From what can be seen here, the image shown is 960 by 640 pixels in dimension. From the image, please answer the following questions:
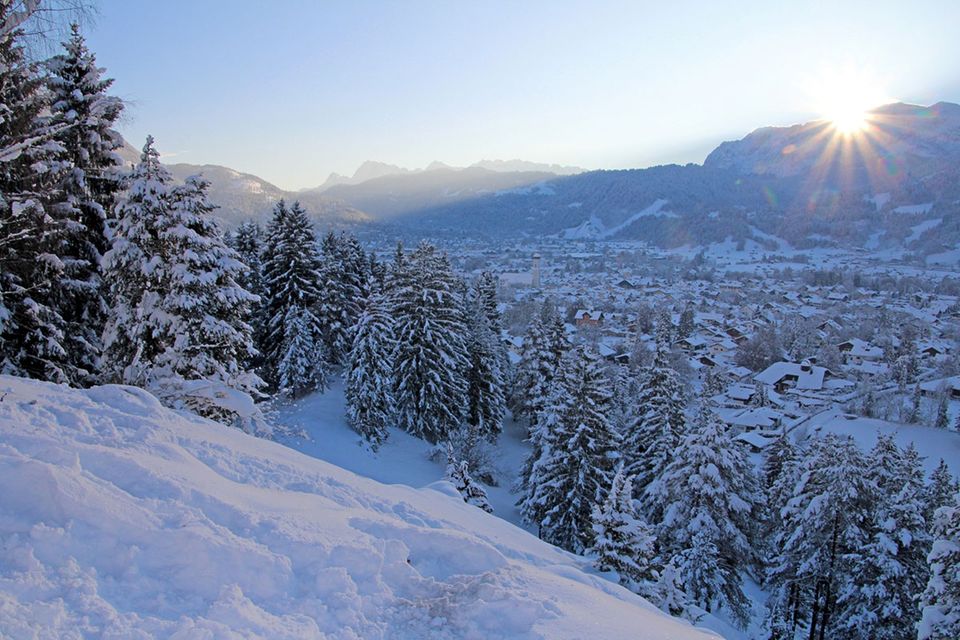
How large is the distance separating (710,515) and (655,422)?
22.0 ft

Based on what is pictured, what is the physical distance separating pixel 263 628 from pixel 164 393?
360 inches

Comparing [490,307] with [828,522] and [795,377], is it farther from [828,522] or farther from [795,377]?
[795,377]

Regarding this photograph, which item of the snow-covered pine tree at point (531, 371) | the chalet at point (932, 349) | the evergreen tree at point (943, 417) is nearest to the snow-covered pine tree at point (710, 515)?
the snow-covered pine tree at point (531, 371)

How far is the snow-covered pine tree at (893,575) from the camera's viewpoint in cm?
1722

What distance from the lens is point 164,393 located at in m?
11.5

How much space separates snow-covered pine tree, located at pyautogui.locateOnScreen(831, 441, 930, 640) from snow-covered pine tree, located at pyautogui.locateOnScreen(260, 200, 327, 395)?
83.8ft

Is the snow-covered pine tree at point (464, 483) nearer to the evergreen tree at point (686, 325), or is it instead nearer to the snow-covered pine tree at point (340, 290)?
the snow-covered pine tree at point (340, 290)

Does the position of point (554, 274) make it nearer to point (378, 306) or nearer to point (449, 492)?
point (378, 306)

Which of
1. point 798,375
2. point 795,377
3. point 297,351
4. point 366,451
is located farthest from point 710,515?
point 795,377

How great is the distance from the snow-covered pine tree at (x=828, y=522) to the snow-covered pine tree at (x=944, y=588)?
6.66 metres

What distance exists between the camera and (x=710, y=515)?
19078 mm

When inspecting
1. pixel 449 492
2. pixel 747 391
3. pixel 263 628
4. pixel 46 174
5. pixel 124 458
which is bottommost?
pixel 747 391

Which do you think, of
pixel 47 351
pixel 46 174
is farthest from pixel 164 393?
pixel 46 174

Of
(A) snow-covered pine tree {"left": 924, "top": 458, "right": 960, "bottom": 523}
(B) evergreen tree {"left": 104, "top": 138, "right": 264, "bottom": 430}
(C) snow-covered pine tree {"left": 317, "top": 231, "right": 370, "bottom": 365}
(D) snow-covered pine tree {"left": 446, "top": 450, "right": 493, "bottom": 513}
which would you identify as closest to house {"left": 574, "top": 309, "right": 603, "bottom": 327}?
(C) snow-covered pine tree {"left": 317, "top": 231, "right": 370, "bottom": 365}
